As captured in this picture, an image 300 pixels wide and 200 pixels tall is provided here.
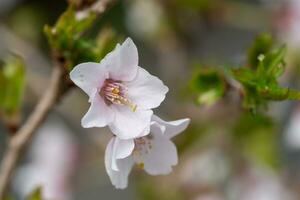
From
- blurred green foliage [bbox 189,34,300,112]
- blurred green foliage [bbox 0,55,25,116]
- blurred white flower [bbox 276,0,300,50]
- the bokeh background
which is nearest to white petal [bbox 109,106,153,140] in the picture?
blurred green foliage [bbox 189,34,300,112]

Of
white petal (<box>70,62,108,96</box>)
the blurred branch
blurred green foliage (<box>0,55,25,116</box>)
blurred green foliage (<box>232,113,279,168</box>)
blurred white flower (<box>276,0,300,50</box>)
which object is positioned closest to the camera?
white petal (<box>70,62,108,96</box>)

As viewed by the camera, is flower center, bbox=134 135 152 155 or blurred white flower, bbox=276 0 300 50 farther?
blurred white flower, bbox=276 0 300 50

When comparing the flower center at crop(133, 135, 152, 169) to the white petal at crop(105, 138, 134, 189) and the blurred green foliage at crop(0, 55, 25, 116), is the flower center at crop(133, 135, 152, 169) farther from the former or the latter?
the blurred green foliage at crop(0, 55, 25, 116)

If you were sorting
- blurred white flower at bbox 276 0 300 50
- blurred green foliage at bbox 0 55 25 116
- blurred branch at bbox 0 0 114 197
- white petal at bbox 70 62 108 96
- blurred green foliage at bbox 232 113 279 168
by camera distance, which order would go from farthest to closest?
blurred white flower at bbox 276 0 300 50
blurred green foliage at bbox 232 113 279 168
blurred green foliage at bbox 0 55 25 116
blurred branch at bbox 0 0 114 197
white petal at bbox 70 62 108 96

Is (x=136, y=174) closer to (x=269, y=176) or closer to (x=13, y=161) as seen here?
(x=269, y=176)

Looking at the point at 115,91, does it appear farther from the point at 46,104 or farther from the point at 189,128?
the point at 189,128

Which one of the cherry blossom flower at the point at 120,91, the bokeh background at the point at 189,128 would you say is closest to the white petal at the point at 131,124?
the cherry blossom flower at the point at 120,91

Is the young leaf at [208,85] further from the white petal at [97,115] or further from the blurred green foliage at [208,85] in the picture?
Result: the white petal at [97,115]

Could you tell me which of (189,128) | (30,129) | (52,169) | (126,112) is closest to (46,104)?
(30,129)
